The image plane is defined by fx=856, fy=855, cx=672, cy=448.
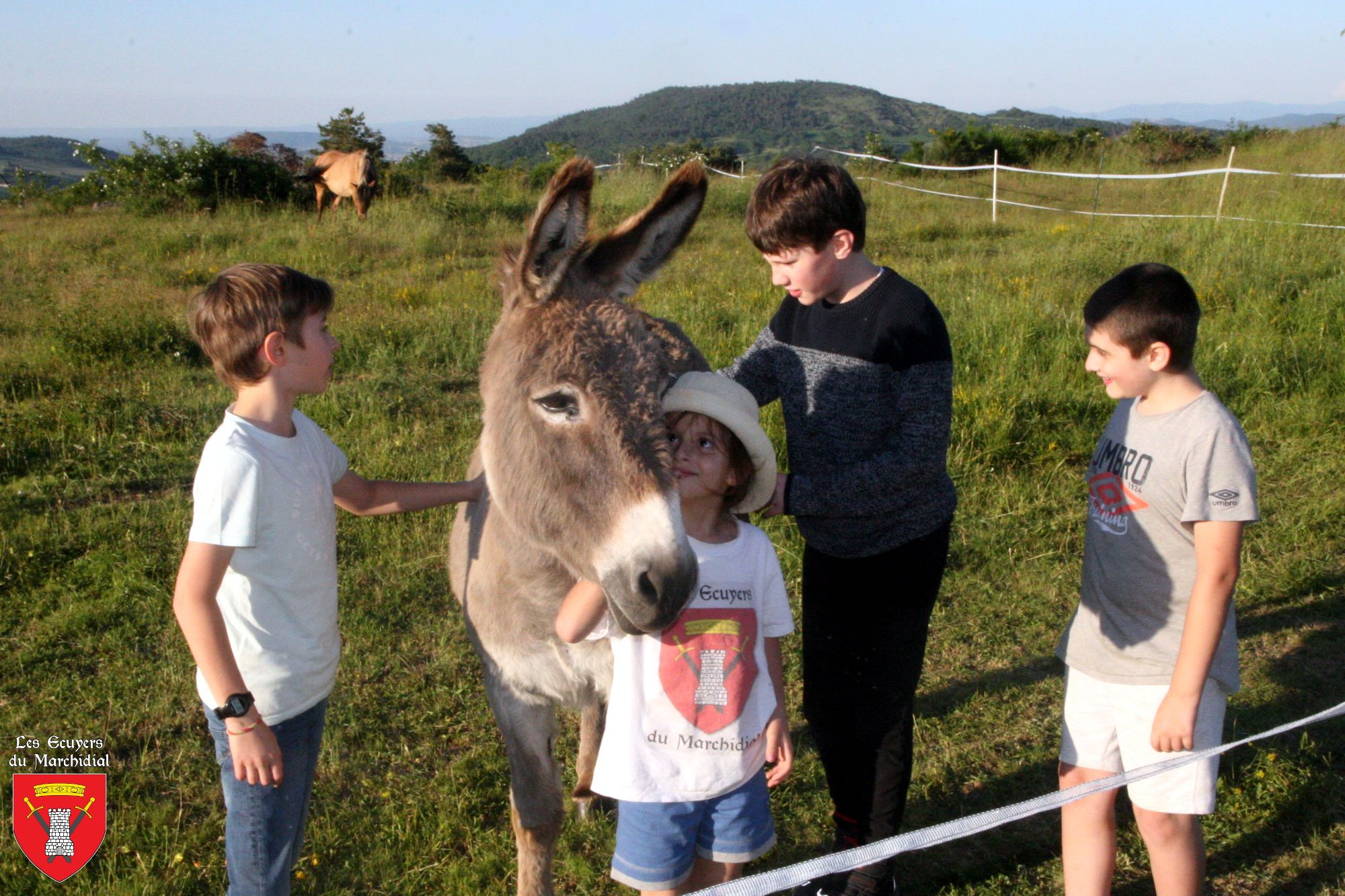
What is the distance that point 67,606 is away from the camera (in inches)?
163

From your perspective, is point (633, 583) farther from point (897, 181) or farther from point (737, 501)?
point (897, 181)

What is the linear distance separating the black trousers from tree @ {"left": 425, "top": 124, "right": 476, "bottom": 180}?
2155 cm

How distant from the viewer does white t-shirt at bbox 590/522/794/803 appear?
1935mm

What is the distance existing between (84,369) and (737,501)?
6845mm

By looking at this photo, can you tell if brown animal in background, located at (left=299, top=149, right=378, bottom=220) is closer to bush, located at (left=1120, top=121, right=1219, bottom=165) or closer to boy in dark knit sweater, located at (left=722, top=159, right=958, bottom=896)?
boy in dark knit sweater, located at (left=722, top=159, right=958, bottom=896)

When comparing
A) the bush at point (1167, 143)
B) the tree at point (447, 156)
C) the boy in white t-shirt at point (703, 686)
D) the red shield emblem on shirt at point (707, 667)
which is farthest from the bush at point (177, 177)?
the bush at point (1167, 143)

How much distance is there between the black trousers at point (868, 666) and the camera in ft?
8.18

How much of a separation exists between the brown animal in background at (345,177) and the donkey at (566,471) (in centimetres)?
1294

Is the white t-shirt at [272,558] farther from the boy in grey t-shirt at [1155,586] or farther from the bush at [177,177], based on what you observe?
the bush at [177,177]

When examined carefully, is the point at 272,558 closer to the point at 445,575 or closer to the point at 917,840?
the point at 917,840

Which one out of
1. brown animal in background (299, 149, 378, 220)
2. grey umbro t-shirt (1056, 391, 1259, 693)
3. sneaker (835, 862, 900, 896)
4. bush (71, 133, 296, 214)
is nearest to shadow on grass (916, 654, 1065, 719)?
sneaker (835, 862, 900, 896)

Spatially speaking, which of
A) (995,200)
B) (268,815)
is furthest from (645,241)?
(995,200)

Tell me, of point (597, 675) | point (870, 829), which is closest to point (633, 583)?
point (597, 675)

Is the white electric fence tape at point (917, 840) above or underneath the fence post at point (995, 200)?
underneath
